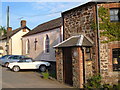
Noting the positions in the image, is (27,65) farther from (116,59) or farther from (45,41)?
(116,59)

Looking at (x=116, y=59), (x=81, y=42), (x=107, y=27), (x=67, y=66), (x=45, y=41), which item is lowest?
(x=67, y=66)

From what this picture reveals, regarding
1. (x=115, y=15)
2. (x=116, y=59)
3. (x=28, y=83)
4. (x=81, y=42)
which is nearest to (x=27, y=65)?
(x=28, y=83)

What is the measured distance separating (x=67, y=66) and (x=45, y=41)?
1126 centimetres

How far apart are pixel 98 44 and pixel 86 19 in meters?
2.19

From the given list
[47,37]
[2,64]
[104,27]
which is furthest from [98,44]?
[2,64]

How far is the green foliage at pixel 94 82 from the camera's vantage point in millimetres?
12682

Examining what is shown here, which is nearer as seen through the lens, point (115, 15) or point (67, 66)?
point (115, 15)

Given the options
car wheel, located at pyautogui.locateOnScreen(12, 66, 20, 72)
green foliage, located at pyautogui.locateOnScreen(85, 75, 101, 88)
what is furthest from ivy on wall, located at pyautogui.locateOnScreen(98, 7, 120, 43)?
car wheel, located at pyautogui.locateOnScreen(12, 66, 20, 72)

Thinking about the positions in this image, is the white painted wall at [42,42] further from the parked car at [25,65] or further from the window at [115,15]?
the window at [115,15]

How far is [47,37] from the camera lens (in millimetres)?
24688

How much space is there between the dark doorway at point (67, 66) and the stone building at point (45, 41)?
660 cm

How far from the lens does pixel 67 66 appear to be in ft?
47.1

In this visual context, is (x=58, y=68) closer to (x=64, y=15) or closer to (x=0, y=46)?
(x=64, y=15)

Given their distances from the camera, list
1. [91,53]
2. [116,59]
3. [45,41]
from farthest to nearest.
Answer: [45,41] < [91,53] < [116,59]
